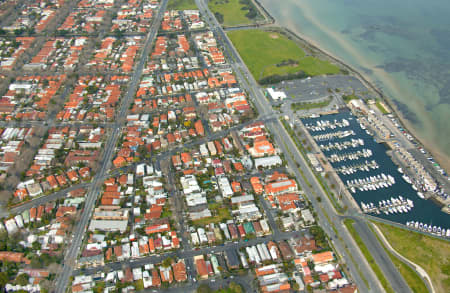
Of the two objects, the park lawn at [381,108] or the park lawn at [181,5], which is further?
the park lawn at [181,5]

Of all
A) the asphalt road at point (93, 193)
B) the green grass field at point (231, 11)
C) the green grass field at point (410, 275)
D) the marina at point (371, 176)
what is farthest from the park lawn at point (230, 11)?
the green grass field at point (410, 275)

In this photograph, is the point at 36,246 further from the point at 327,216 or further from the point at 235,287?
the point at 327,216

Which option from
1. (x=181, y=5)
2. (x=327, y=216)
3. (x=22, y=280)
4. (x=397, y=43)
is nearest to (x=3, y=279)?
(x=22, y=280)

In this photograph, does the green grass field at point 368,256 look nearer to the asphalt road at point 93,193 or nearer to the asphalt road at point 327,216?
the asphalt road at point 327,216

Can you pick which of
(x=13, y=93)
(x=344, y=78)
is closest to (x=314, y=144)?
(x=344, y=78)

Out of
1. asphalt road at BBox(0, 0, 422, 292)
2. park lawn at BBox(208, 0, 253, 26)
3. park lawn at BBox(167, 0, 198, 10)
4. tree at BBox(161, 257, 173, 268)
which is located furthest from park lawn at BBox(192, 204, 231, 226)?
park lawn at BBox(167, 0, 198, 10)
